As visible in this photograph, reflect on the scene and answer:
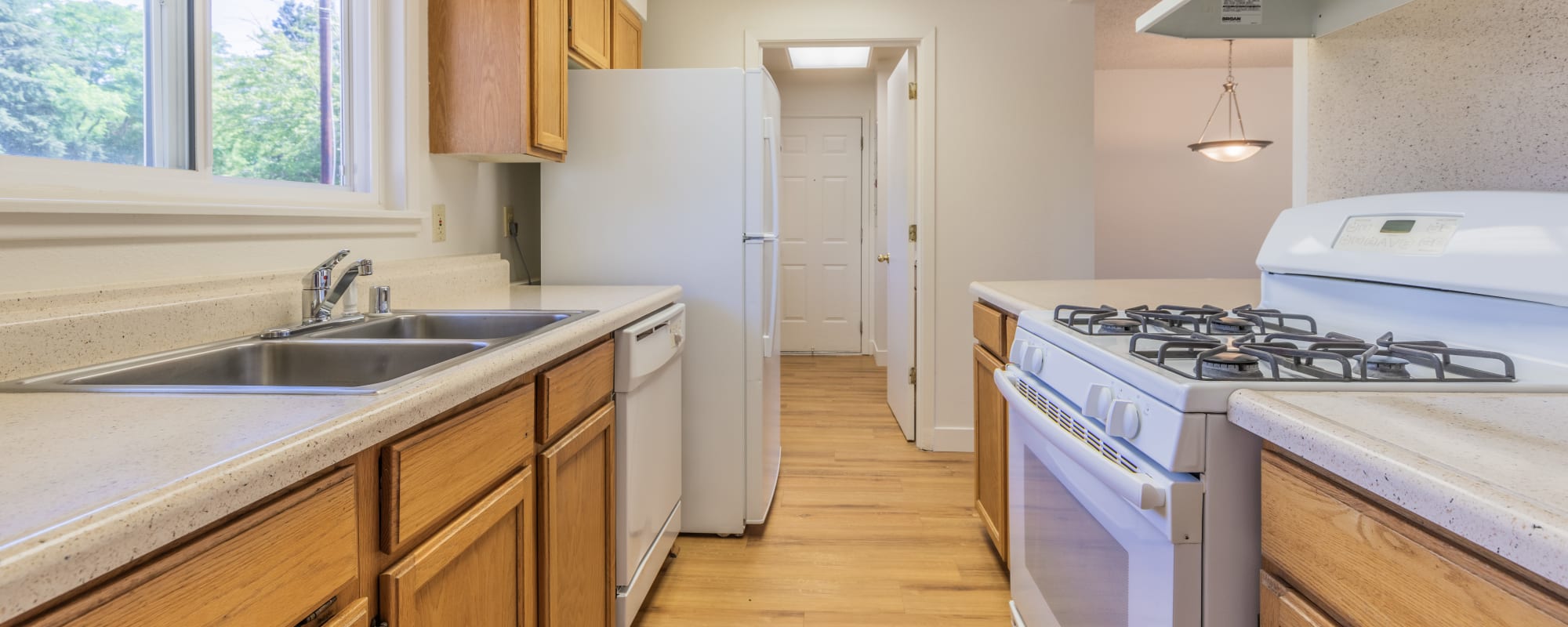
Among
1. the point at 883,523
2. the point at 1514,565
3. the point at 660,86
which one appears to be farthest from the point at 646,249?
the point at 1514,565

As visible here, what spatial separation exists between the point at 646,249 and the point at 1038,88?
195cm

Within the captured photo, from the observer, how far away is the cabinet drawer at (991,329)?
6.73 feet

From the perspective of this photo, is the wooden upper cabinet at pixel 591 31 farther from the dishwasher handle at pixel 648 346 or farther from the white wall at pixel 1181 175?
the white wall at pixel 1181 175

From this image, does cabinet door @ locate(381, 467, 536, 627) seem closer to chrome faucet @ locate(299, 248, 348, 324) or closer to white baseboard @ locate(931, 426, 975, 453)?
chrome faucet @ locate(299, 248, 348, 324)

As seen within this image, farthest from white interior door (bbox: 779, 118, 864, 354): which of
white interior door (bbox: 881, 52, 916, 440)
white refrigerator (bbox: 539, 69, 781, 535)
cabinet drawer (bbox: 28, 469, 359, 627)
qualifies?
cabinet drawer (bbox: 28, 469, 359, 627)

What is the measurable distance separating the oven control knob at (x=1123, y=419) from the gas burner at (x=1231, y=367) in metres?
0.10

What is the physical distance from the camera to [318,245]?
168cm

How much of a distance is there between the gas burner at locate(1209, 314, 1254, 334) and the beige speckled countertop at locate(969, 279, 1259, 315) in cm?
45

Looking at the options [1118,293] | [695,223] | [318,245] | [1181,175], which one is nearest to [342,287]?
[318,245]

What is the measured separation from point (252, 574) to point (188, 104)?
1.16 metres

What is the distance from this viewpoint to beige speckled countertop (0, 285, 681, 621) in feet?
1.53

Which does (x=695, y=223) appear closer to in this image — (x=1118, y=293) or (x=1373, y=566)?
(x=1118, y=293)

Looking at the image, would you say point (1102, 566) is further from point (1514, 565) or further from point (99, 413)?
point (99, 413)

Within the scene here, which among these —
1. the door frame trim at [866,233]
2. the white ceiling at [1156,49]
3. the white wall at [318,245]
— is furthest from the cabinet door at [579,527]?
the door frame trim at [866,233]
